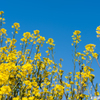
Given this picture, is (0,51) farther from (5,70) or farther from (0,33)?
(5,70)

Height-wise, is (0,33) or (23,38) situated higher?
(0,33)

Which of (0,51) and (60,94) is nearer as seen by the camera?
(60,94)

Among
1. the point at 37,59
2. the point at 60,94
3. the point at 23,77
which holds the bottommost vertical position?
the point at 60,94

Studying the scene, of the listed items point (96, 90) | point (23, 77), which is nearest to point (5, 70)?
point (23, 77)

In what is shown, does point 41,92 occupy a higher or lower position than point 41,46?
lower

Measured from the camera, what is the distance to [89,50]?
167 inches

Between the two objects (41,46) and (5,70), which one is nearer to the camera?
(5,70)

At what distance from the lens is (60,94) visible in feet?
12.3

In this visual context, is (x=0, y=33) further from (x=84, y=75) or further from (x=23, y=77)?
(x=84, y=75)

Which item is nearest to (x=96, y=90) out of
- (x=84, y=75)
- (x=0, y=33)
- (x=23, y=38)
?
(x=84, y=75)

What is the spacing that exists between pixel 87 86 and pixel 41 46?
63.6 inches

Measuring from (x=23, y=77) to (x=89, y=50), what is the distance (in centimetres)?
196

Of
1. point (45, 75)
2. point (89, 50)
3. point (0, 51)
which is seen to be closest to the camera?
point (45, 75)

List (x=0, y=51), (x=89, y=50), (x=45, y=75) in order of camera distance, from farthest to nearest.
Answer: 1. (x=0, y=51)
2. (x=89, y=50)
3. (x=45, y=75)
